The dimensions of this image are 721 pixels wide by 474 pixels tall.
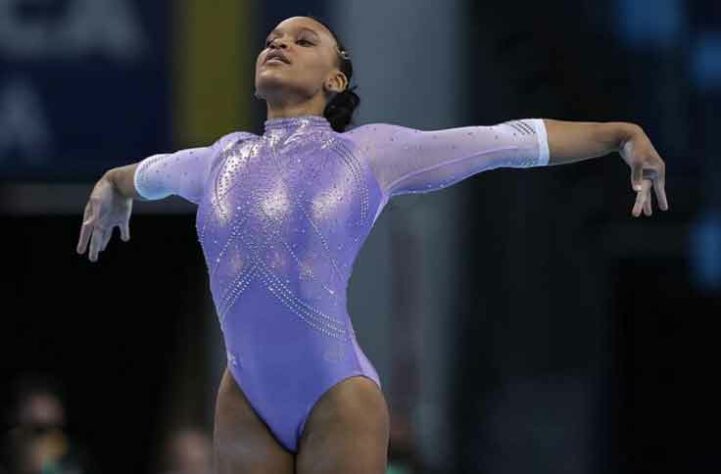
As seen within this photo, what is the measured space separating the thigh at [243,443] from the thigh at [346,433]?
57 mm

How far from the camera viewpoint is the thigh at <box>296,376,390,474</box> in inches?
145

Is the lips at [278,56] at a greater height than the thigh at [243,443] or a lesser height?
greater

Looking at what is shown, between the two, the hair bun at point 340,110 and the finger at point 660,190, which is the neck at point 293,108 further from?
the finger at point 660,190

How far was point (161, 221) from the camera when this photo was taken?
9.62 meters

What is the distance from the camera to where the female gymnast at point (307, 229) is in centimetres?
376

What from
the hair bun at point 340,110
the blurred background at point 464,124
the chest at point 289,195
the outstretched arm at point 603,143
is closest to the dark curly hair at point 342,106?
the hair bun at point 340,110

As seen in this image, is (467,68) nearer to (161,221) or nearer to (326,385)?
(161,221)

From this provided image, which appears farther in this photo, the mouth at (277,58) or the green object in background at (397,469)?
the green object in background at (397,469)

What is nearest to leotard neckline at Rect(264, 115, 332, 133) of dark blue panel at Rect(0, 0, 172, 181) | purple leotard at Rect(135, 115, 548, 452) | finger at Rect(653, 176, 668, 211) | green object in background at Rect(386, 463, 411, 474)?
purple leotard at Rect(135, 115, 548, 452)

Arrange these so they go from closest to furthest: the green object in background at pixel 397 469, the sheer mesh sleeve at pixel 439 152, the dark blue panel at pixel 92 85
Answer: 1. the sheer mesh sleeve at pixel 439 152
2. the green object in background at pixel 397 469
3. the dark blue panel at pixel 92 85

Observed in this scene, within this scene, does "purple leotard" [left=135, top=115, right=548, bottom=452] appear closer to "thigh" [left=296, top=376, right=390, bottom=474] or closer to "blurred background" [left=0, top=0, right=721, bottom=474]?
→ "thigh" [left=296, top=376, right=390, bottom=474]

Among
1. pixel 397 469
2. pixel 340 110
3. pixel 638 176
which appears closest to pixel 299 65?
pixel 340 110

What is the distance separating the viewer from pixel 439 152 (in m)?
3.90

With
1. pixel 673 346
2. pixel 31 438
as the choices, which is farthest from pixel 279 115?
pixel 673 346
